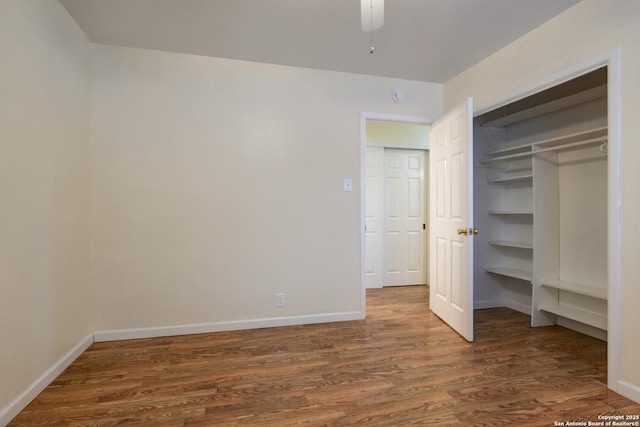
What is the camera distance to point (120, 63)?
8.44ft

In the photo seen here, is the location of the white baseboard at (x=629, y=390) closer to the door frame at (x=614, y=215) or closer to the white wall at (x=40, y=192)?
the door frame at (x=614, y=215)

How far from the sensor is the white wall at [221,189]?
2.57m

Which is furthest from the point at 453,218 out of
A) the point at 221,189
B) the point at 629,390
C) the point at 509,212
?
the point at 221,189

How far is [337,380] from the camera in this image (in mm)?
1971

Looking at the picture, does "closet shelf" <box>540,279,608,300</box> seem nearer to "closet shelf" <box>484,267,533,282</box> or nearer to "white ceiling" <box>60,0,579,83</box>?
"closet shelf" <box>484,267,533,282</box>

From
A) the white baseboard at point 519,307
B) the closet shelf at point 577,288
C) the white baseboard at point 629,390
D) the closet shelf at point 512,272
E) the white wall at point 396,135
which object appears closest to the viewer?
the white baseboard at point 629,390

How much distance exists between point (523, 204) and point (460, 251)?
142 centimetres

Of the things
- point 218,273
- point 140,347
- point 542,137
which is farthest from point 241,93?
point 542,137


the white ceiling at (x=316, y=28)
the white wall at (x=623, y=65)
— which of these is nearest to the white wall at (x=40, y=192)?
the white ceiling at (x=316, y=28)

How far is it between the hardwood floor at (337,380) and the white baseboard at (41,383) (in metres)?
0.04

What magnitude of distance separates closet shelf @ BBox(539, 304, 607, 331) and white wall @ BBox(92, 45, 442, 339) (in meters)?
1.80

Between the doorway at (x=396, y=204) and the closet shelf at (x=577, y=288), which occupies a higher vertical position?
the doorway at (x=396, y=204)

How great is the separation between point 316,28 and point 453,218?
79.0 inches

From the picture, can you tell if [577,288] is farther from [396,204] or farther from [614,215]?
[396,204]
